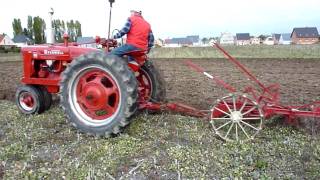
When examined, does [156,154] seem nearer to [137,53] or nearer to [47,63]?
[137,53]

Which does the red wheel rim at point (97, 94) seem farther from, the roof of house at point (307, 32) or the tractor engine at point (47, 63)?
the roof of house at point (307, 32)

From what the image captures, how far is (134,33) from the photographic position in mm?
5566

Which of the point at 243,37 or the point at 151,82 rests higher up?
the point at 243,37

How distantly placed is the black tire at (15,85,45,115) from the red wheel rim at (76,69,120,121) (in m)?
1.45

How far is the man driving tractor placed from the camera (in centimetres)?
553

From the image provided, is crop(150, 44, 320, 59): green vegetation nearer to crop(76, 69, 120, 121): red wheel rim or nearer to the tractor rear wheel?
the tractor rear wheel

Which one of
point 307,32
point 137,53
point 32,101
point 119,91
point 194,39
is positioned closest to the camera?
point 119,91

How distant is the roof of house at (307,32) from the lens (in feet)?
310

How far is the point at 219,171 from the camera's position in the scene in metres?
4.14

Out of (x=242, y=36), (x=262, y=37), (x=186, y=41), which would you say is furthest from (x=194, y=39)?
(x=262, y=37)

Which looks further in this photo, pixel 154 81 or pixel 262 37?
pixel 262 37

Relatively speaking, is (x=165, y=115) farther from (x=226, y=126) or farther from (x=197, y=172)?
(x=197, y=172)

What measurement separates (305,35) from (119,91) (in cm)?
9944

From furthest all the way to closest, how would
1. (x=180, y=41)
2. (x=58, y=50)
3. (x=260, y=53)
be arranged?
(x=180, y=41), (x=260, y=53), (x=58, y=50)
